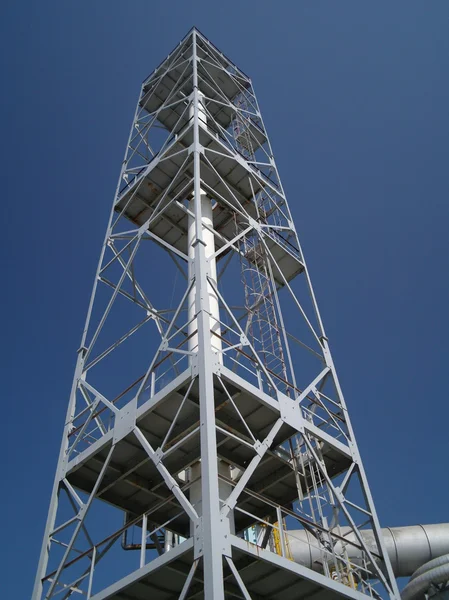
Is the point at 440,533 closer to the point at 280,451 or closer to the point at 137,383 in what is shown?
the point at 280,451

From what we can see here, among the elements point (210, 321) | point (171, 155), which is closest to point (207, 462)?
point (210, 321)

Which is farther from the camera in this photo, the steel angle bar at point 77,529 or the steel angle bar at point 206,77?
the steel angle bar at point 206,77

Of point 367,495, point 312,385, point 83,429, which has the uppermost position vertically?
point 312,385

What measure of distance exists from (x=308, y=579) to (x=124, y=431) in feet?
18.0

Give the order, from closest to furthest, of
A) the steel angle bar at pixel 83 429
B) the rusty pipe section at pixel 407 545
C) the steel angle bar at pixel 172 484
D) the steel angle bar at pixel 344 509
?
the steel angle bar at pixel 172 484 → the steel angle bar at pixel 344 509 → the steel angle bar at pixel 83 429 → the rusty pipe section at pixel 407 545

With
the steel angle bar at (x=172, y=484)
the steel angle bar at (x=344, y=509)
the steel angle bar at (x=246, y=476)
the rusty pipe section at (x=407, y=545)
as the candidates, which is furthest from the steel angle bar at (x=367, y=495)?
the rusty pipe section at (x=407, y=545)

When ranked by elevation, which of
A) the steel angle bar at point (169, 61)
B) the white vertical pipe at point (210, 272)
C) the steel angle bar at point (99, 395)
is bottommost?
the steel angle bar at point (99, 395)

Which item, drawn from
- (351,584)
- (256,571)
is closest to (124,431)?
(256,571)

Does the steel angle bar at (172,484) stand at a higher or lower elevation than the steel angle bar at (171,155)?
lower

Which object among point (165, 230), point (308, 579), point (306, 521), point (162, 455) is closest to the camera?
point (308, 579)

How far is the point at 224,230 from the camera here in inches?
965

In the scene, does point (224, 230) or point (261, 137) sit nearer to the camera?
point (224, 230)

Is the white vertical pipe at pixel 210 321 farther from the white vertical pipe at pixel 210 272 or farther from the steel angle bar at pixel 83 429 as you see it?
the steel angle bar at pixel 83 429

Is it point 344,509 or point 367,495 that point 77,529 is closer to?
point 344,509
